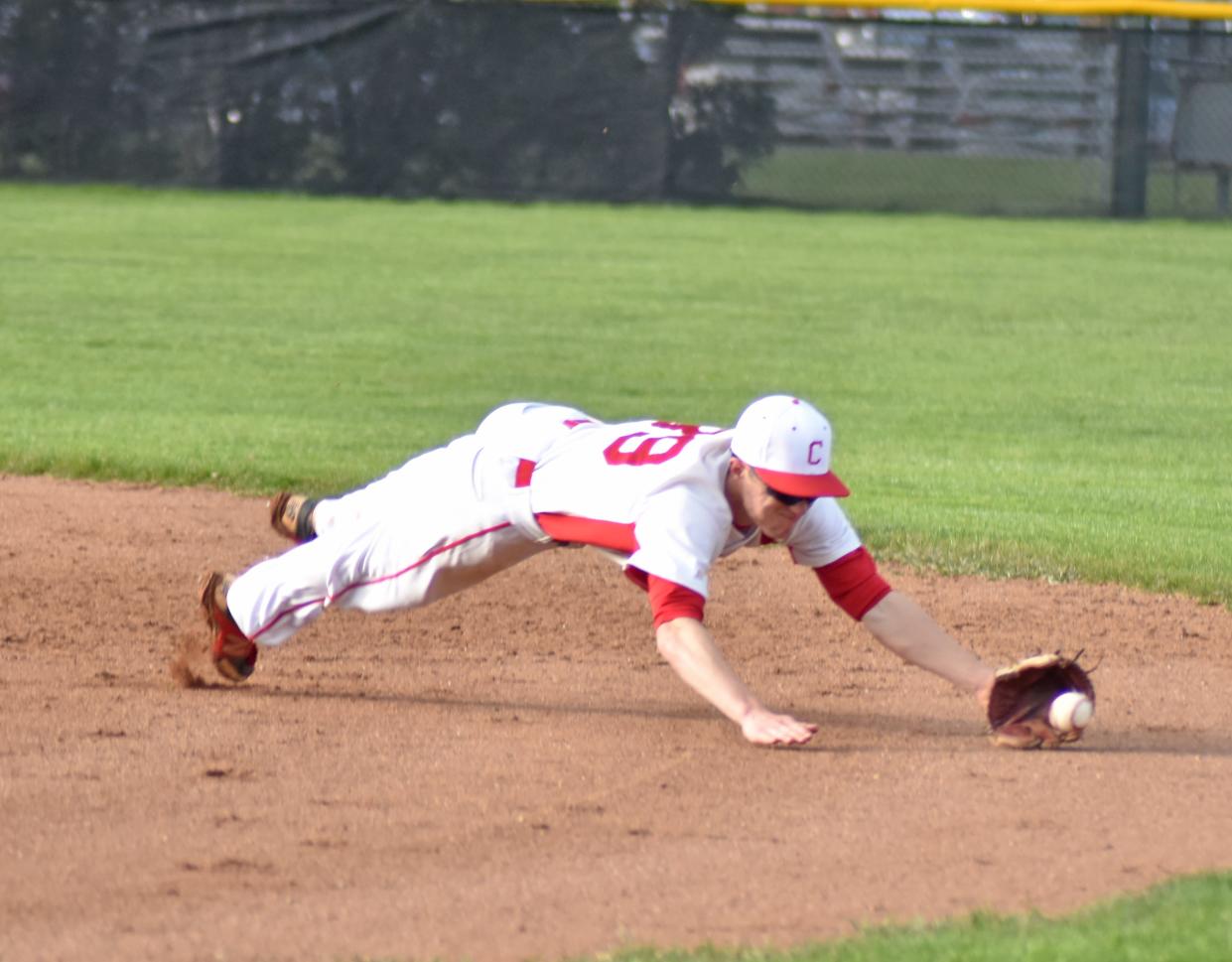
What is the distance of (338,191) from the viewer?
1959cm

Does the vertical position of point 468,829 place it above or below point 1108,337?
above

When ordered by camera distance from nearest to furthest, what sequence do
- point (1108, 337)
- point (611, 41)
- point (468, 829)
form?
point (468, 829), point (1108, 337), point (611, 41)

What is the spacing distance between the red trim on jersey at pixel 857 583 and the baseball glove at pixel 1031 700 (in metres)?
0.38

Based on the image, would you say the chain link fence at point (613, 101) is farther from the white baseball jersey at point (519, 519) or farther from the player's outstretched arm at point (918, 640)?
the player's outstretched arm at point (918, 640)

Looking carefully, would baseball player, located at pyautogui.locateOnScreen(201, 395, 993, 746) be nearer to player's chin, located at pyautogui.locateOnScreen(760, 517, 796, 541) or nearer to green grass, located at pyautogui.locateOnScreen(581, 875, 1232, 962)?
player's chin, located at pyautogui.locateOnScreen(760, 517, 796, 541)

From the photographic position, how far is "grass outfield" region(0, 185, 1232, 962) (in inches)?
303

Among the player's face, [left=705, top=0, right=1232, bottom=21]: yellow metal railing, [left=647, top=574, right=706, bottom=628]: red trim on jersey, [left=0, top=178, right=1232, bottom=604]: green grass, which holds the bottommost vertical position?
[left=0, top=178, right=1232, bottom=604]: green grass

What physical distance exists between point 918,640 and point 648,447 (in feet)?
2.90

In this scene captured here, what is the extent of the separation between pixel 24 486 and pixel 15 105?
11.8m

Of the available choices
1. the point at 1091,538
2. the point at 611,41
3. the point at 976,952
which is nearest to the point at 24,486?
the point at 1091,538

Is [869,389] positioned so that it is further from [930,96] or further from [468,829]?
[930,96]

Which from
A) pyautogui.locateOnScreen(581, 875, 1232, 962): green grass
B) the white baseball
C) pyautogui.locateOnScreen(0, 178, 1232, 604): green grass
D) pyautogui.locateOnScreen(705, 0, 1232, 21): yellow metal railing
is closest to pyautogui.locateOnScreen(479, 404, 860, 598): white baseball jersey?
the white baseball

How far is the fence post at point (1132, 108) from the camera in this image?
18594 mm

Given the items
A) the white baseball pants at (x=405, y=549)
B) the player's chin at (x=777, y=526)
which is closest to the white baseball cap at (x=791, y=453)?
the player's chin at (x=777, y=526)
